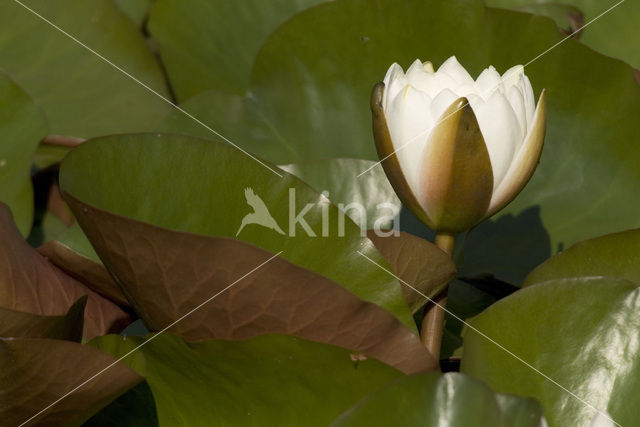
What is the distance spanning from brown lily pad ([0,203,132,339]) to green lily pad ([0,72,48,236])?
9.2 inches

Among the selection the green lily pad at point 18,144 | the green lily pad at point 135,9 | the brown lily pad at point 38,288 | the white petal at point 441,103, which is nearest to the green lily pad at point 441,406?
the white petal at point 441,103

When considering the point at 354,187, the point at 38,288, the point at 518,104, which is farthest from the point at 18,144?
the point at 518,104

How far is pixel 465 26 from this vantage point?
3.39 ft

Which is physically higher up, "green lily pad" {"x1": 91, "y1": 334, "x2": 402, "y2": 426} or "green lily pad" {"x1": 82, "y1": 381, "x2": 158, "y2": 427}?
"green lily pad" {"x1": 91, "y1": 334, "x2": 402, "y2": 426}

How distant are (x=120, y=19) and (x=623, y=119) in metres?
0.74

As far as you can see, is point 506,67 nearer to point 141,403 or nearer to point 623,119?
point 623,119

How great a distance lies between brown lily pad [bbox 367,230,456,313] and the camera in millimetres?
712

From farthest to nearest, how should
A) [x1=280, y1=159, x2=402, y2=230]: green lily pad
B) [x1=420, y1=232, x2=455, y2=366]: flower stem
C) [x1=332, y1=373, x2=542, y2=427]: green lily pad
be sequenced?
[x1=280, y1=159, x2=402, y2=230]: green lily pad, [x1=420, y1=232, x2=455, y2=366]: flower stem, [x1=332, y1=373, x2=542, y2=427]: green lily pad

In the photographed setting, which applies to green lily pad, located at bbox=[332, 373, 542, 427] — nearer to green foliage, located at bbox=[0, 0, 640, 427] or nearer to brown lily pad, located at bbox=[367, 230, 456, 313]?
green foliage, located at bbox=[0, 0, 640, 427]

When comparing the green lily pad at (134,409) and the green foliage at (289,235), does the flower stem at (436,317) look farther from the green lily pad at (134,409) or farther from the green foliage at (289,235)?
the green lily pad at (134,409)

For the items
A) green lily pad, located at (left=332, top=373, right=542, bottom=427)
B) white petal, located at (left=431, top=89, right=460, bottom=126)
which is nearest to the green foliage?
green lily pad, located at (left=332, top=373, right=542, bottom=427)

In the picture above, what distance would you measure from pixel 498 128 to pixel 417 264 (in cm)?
13

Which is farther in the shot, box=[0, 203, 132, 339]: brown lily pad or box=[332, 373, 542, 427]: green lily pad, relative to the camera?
box=[0, 203, 132, 339]: brown lily pad

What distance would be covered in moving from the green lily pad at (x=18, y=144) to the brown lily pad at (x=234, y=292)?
428 millimetres
